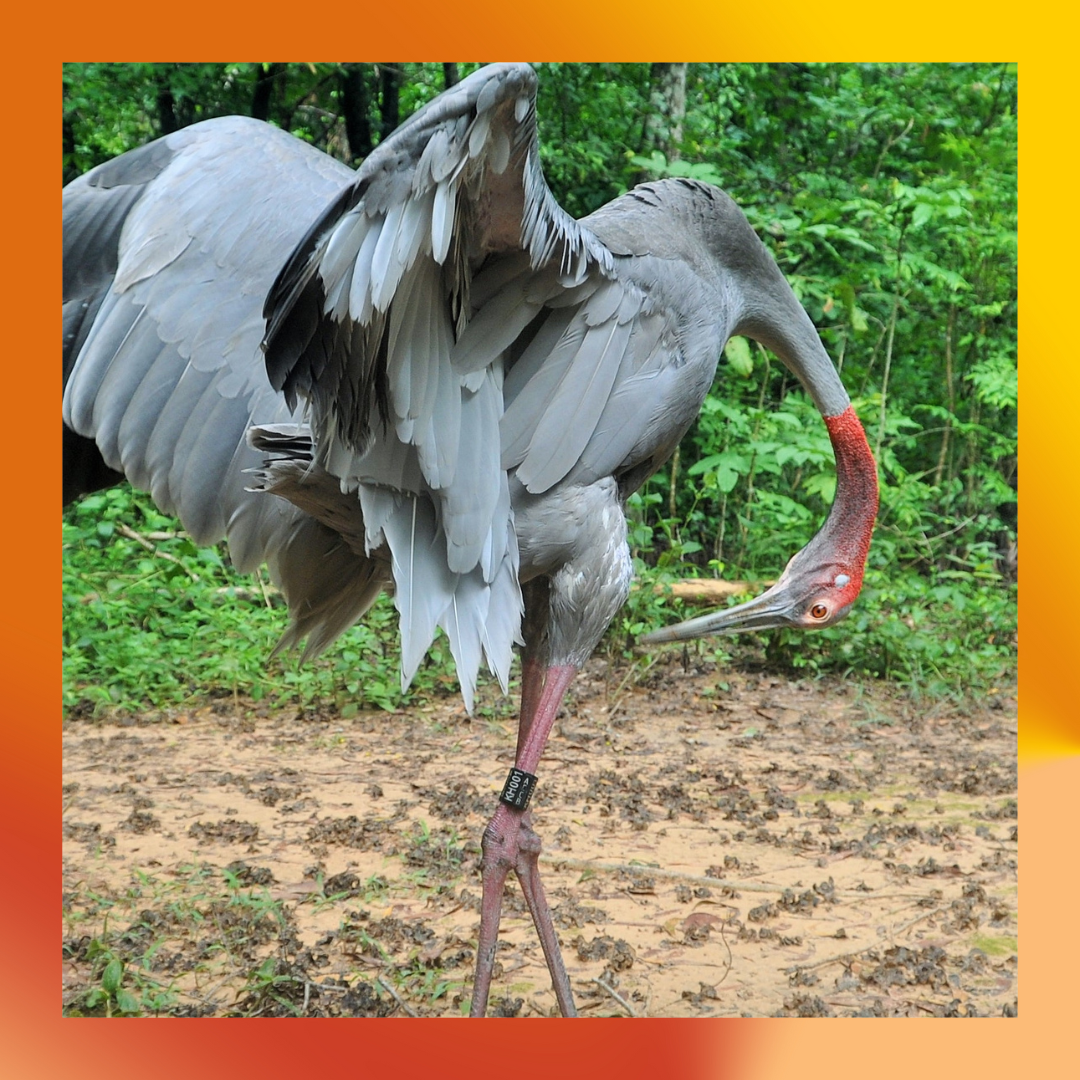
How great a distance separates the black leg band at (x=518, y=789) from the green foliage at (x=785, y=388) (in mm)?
2587

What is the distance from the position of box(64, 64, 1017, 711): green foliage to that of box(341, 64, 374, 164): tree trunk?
0.11m

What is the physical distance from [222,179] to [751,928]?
8.18ft

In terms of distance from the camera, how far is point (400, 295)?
2.32 meters

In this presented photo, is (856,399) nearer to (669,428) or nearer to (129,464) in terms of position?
(669,428)

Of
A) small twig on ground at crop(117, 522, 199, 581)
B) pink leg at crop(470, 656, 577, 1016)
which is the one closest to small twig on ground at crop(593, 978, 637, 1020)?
pink leg at crop(470, 656, 577, 1016)

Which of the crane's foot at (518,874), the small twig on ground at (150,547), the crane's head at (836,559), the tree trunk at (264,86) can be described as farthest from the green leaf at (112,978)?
the tree trunk at (264,86)

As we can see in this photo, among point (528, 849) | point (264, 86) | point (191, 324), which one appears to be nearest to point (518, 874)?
point (528, 849)

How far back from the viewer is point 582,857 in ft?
13.2

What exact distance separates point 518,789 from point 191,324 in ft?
4.48

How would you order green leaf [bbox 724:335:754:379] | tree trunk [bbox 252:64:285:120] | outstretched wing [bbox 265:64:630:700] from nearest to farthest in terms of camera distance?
outstretched wing [bbox 265:64:630:700] < green leaf [bbox 724:335:754:379] < tree trunk [bbox 252:64:285:120]

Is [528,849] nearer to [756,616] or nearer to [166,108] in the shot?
[756,616]

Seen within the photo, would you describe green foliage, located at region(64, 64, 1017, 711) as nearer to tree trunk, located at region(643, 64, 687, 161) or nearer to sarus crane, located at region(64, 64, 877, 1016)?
tree trunk, located at region(643, 64, 687, 161)

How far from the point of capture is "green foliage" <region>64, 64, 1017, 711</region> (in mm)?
5766

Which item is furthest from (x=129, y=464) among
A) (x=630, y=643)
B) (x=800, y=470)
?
(x=800, y=470)
